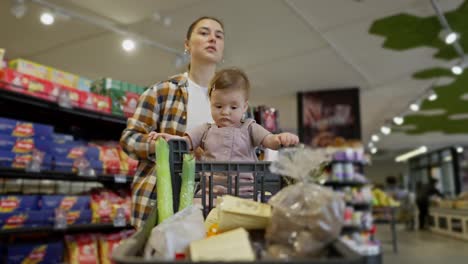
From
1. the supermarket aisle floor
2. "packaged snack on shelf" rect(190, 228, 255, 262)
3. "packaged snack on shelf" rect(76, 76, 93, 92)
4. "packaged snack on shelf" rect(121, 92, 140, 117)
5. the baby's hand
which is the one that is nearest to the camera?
"packaged snack on shelf" rect(190, 228, 255, 262)

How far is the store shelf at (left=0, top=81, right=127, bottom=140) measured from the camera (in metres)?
2.65

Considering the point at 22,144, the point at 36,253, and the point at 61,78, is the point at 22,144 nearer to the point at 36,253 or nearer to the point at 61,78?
the point at 61,78

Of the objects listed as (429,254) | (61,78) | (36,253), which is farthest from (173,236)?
(429,254)

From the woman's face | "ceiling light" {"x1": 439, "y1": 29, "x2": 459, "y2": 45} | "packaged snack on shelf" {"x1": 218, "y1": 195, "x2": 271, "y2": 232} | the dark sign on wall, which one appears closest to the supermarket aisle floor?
the dark sign on wall

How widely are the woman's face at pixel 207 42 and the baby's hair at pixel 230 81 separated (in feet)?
1.61

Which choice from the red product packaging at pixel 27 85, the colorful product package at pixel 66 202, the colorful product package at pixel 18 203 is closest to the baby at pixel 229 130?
the red product packaging at pixel 27 85

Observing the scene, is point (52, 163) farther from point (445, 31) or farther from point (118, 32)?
point (445, 31)

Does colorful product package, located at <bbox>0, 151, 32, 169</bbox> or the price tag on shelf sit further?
the price tag on shelf

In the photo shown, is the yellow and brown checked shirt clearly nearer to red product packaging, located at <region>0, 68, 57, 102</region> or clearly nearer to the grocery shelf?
red product packaging, located at <region>0, 68, 57, 102</region>

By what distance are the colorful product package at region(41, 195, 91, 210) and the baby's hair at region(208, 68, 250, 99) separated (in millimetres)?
1995

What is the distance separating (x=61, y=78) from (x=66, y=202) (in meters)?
0.89

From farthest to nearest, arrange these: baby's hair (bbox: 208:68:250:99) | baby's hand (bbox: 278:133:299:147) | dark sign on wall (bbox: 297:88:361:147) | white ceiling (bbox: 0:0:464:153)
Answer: dark sign on wall (bbox: 297:88:361:147) < white ceiling (bbox: 0:0:464:153) < baby's hair (bbox: 208:68:250:99) < baby's hand (bbox: 278:133:299:147)

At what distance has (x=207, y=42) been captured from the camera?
1.83 metres

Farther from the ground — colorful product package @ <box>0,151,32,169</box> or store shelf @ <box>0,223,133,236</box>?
colorful product package @ <box>0,151,32,169</box>
